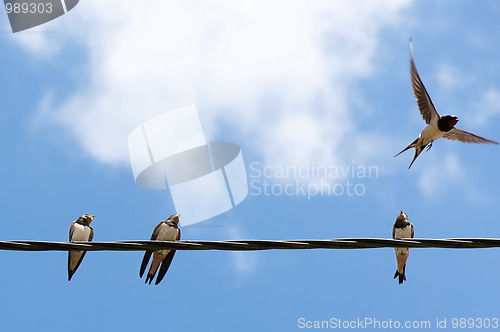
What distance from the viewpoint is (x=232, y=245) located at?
3.88 m

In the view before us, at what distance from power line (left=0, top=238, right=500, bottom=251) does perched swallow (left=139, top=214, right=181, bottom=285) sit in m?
2.54

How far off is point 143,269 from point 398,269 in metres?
2.67

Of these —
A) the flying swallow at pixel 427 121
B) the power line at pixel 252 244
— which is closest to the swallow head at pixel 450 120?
the flying swallow at pixel 427 121

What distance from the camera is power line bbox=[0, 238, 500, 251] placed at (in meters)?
3.86

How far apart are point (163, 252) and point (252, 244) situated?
347cm

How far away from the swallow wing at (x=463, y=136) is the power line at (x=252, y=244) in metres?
5.65

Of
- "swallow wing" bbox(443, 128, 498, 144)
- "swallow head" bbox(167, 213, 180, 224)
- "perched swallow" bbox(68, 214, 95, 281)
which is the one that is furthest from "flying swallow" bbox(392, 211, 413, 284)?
"perched swallow" bbox(68, 214, 95, 281)

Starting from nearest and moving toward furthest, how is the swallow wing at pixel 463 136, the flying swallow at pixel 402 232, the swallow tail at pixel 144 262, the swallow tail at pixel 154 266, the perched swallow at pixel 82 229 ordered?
the swallow tail at pixel 144 262 < the swallow tail at pixel 154 266 < the flying swallow at pixel 402 232 < the perched swallow at pixel 82 229 < the swallow wing at pixel 463 136

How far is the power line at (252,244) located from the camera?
12.7 feet

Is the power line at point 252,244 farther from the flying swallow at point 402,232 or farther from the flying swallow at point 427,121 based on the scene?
the flying swallow at point 427,121

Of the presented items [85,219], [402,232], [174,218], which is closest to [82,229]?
[85,219]

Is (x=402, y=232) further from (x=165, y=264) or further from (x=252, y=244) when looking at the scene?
(x=252, y=244)

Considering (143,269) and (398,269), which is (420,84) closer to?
(398,269)

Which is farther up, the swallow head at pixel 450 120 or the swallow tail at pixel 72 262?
the swallow head at pixel 450 120
